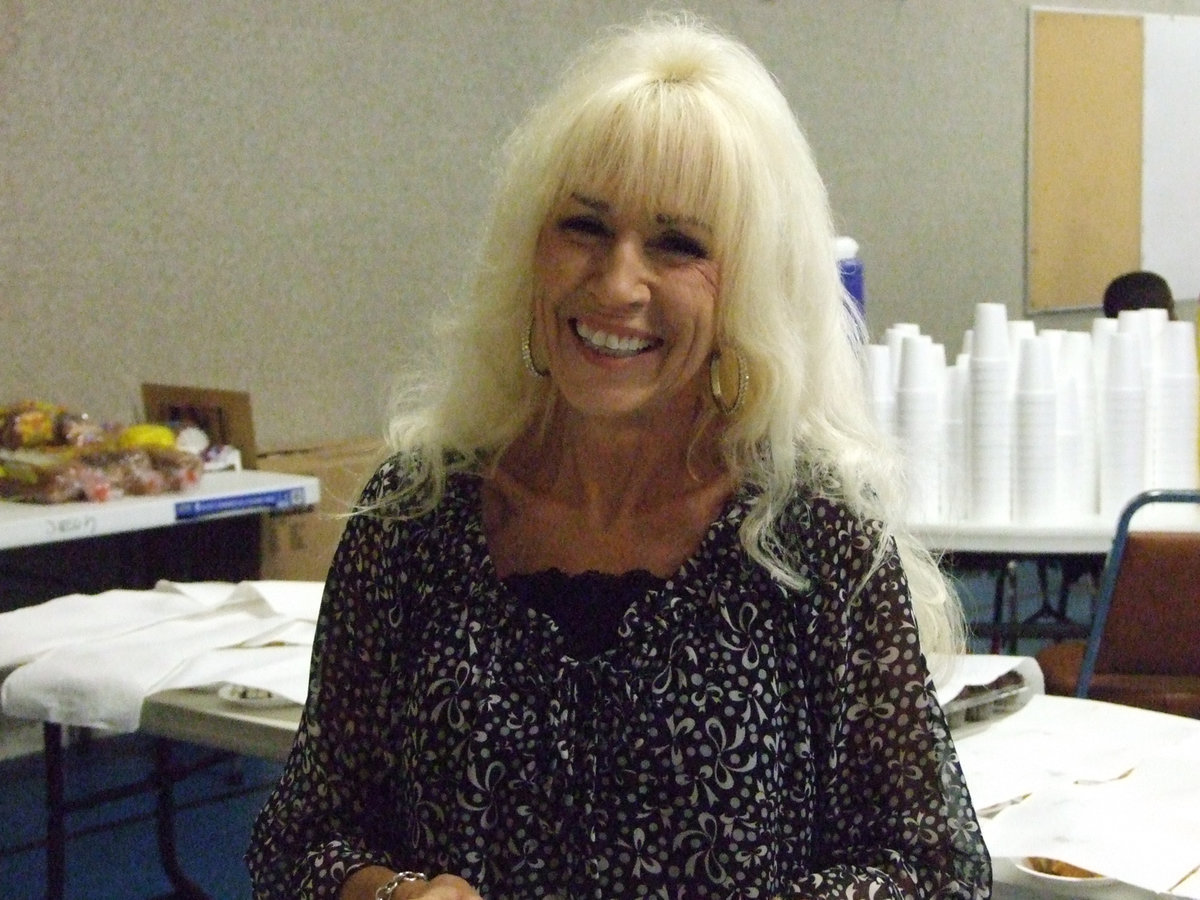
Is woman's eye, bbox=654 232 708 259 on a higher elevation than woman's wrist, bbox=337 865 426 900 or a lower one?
higher

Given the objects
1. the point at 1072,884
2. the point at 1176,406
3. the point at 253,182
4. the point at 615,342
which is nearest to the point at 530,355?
the point at 615,342

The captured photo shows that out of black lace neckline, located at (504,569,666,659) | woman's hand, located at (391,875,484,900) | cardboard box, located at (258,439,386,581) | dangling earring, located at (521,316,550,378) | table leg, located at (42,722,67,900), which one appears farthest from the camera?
cardboard box, located at (258,439,386,581)

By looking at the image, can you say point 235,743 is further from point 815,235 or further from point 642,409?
point 815,235

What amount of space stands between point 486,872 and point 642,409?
440 mm

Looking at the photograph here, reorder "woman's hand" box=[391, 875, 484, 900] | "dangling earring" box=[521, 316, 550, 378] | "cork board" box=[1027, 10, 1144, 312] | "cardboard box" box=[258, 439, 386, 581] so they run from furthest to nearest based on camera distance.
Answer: "cork board" box=[1027, 10, 1144, 312] < "cardboard box" box=[258, 439, 386, 581] < "dangling earring" box=[521, 316, 550, 378] < "woman's hand" box=[391, 875, 484, 900]

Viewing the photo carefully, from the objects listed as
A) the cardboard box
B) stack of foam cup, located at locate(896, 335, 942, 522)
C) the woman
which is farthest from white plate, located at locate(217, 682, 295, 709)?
the cardboard box

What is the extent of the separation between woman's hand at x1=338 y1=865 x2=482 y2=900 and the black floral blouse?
2 centimetres

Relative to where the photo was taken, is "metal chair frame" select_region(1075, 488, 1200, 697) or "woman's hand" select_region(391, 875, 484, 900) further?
"metal chair frame" select_region(1075, 488, 1200, 697)

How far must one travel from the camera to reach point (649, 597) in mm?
1258

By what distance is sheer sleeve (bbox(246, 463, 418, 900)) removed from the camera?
1314mm

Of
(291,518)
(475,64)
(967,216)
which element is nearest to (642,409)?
(291,518)

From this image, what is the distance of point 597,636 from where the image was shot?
1.27 metres

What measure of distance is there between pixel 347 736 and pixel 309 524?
262 centimetres

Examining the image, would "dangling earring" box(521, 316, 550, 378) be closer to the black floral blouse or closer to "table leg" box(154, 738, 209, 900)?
the black floral blouse
